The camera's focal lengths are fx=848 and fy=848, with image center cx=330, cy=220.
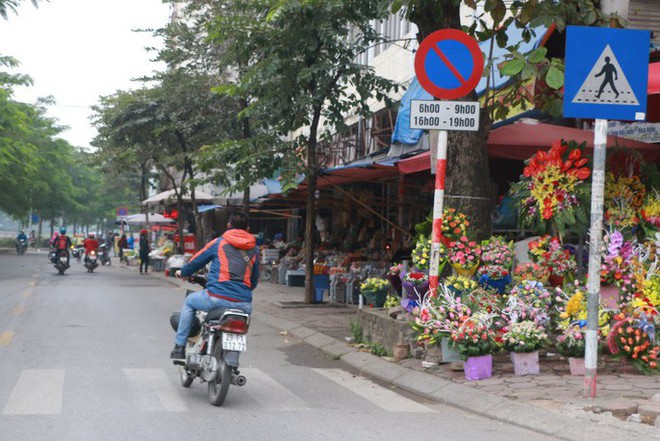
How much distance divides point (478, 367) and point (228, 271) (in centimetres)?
265

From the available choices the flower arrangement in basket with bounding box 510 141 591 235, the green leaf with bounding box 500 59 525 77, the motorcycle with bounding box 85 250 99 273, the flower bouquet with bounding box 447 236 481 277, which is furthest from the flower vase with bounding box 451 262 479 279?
the motorcycle with bounding box 85 250 99 273

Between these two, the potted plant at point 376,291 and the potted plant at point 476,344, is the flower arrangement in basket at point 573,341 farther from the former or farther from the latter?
the potted plant at point 376,291

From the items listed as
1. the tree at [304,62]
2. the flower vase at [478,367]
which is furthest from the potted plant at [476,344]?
the tree at [304,62]

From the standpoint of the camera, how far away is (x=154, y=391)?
7703 mm

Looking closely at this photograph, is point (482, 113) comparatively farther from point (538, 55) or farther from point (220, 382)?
point (220, 382)

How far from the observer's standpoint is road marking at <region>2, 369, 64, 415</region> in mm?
6637

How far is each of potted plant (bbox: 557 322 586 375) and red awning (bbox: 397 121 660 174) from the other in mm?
2913

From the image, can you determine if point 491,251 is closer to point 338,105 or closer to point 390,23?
point 338,105

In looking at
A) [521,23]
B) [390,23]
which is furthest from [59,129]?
[521,23]

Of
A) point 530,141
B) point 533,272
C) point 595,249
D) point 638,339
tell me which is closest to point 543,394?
point 638,339

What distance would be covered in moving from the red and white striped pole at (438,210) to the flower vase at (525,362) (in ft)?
3.59

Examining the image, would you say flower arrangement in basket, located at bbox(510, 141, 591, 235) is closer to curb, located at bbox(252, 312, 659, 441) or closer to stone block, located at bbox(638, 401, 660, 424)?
curb, located at bbox(252, 312, 659, 441)

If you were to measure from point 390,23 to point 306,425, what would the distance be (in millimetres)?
18697

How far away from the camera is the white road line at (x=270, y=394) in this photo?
7299 millimetres
